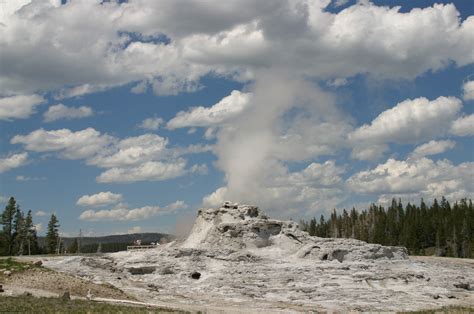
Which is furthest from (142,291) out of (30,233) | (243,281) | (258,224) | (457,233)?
(457,233)

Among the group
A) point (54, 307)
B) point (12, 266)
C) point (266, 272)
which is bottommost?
point (54, 307)

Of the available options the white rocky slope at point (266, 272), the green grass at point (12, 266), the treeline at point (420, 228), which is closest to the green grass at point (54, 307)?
the white rocky slope at point (266, 272)

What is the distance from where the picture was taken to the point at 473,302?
41656 mm

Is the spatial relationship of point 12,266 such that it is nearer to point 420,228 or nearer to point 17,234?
point 17,234

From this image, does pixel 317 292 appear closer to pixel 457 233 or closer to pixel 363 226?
pixel 457 233

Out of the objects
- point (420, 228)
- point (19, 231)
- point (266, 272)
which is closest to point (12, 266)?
point (266, 272)

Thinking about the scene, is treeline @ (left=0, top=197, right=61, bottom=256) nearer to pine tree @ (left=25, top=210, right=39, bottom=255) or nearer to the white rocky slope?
pine tree @ (left=25, top=210, right=39, bottom=255)

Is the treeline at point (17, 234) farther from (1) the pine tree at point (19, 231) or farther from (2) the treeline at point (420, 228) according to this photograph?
(2) the treeline at point (420, 228)

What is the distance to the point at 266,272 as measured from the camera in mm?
50719

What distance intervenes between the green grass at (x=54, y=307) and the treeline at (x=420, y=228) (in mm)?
89312

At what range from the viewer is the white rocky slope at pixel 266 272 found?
135 ft

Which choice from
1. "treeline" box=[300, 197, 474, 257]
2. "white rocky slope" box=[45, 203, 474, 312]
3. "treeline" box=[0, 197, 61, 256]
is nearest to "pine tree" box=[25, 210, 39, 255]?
"treeline" box=[0, 197, 61, 256]

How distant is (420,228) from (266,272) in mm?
75224

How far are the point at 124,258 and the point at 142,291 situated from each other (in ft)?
44.1
